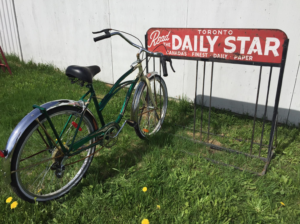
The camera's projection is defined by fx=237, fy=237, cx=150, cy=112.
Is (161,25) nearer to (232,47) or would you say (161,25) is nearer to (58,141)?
(232,47)

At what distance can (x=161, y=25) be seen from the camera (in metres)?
4.27

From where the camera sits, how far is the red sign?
7.67 ft

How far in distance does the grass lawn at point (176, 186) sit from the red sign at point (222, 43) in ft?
3.70

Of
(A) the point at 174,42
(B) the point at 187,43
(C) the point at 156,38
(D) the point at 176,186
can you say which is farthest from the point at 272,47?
(D) the point at 176,186

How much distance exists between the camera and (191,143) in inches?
120

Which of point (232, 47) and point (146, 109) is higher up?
point (232, 47)

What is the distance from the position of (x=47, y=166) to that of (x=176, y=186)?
1246mm

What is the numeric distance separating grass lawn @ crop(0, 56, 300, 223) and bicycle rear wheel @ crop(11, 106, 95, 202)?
0.35 ft

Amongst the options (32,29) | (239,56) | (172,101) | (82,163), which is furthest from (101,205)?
(32,29)

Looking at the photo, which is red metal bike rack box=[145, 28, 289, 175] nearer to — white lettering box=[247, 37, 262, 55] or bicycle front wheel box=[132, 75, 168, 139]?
white lettering box=[247, 37, 262, 55]

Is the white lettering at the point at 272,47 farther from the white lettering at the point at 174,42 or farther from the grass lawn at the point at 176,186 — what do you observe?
the grass lawn at the point at 176,186

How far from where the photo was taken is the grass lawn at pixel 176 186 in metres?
2.02

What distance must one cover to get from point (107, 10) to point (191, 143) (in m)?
3.40

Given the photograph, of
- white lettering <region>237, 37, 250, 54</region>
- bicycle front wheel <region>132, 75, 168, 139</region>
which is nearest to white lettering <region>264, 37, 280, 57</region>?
white lettering <region>237, 37, 250, 54</region>
